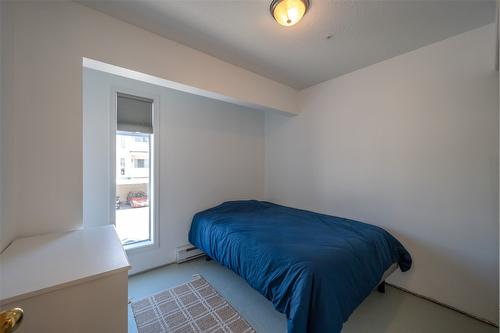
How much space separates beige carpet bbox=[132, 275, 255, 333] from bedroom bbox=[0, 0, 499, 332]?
9 centimetres

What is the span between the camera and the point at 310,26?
1.70 meters

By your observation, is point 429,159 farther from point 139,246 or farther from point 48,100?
point 139,246

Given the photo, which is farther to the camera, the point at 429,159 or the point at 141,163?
the point at 141,163

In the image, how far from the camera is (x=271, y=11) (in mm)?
1495

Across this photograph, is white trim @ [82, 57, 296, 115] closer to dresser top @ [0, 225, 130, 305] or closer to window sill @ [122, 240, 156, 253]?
dresser top @ [0, 225, 130, 305]

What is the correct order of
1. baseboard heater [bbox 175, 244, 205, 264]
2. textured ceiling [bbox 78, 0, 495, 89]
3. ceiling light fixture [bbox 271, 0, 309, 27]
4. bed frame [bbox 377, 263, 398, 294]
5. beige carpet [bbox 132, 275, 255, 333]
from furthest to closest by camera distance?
baseboard heater [bbox 175, 244, 205, 264] < bed frame [bbox 377, 263, 398, 294] < beige carpet [bbox 132, 275, 255, 333] < textured ceiling [bbox 78, 0, 495, 89] < ceiling light fixture [bbox 271, 0, 309, 27]

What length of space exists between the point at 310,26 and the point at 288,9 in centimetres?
40

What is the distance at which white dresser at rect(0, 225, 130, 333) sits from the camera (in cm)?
77

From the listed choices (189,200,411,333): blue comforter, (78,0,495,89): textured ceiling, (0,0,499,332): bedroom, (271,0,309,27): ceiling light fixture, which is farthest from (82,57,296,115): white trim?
(189,200,411,333): blue comforter

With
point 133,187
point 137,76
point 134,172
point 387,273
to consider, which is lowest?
point 387,273

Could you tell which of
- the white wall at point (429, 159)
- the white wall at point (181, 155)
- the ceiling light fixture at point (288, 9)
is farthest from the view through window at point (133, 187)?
the white wall at point (429, 159)

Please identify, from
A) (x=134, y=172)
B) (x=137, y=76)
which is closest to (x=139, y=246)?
(x=134, y=172)

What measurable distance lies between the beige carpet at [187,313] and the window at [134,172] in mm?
816

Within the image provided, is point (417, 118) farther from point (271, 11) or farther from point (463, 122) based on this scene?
point (271, 11)
